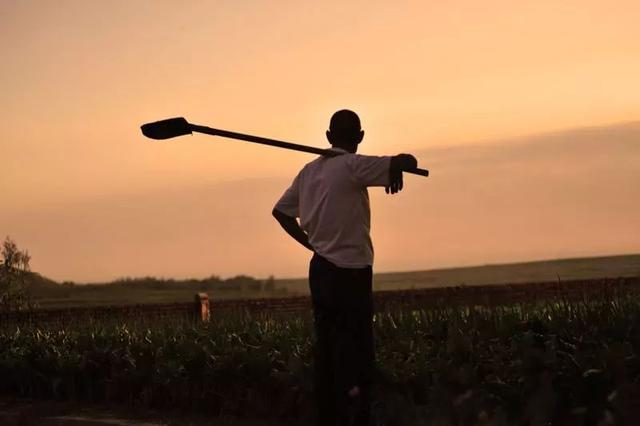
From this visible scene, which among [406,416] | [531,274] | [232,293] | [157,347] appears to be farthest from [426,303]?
[531,274]

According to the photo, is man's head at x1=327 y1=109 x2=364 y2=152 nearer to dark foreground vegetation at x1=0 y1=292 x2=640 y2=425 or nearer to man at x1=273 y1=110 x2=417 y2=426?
man at x1=273 y1=110 x2=417 y2=426

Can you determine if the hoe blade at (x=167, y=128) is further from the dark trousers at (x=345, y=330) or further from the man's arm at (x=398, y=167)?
the man's arm at (x=398, y=167)

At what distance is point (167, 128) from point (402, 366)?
8.52 ft

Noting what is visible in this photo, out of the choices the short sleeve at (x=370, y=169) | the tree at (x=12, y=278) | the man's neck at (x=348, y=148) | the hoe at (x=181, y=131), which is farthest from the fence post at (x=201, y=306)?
the short sleeve at (x=370, y=169)

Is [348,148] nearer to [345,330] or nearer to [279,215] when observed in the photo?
[279,215]

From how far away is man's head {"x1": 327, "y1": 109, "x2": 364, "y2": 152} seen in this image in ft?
22.0

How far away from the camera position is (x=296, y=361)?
7.75 metres

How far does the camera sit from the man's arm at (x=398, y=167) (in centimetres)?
619

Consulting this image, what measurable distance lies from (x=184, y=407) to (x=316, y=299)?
2.75m

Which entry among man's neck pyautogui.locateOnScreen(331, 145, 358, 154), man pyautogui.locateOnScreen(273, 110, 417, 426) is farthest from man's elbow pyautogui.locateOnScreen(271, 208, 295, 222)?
man's neck pyautogui.locateOnScreen(331, 145, 358, 154)

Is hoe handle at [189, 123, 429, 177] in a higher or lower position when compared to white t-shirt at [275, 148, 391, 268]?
higher

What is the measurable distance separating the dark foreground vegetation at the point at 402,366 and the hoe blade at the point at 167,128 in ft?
6.35

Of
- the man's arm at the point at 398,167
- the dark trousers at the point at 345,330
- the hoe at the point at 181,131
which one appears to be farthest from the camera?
the hoe at the point at 181,131

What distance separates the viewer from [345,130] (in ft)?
22.0
